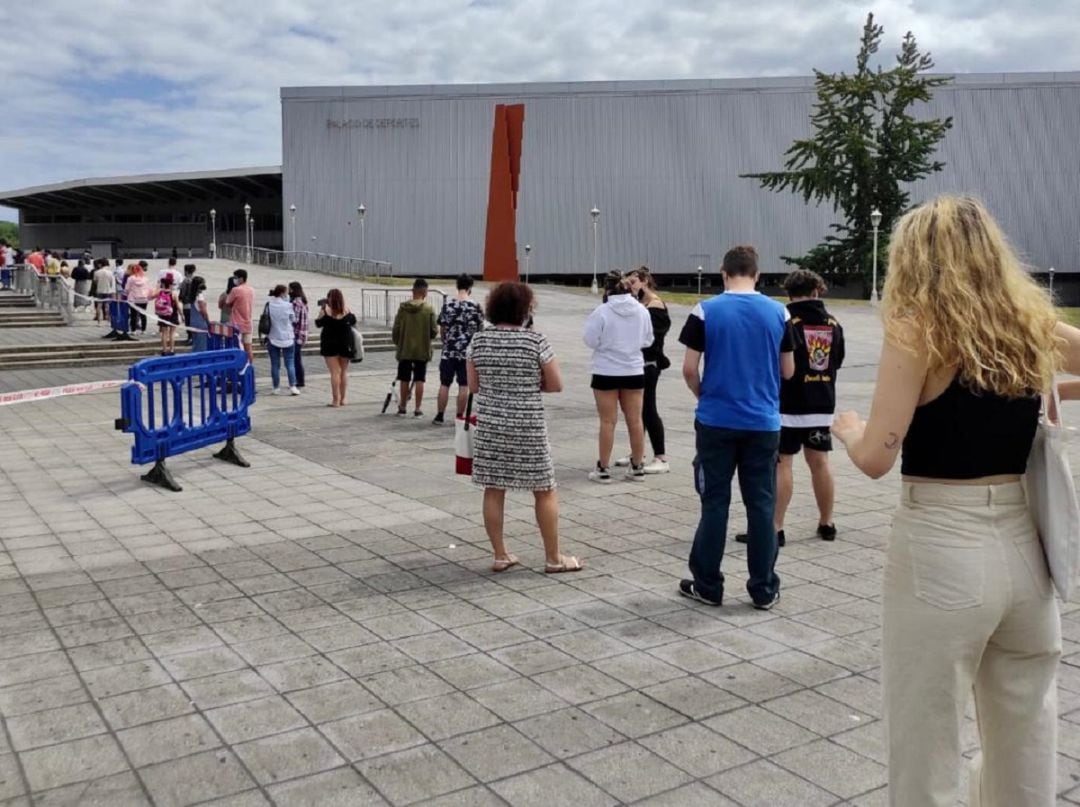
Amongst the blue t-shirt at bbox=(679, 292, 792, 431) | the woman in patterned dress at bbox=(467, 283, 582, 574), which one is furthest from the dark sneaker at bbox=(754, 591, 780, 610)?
the woman in patterned dress at bbox=(467, 283, 582, 574)

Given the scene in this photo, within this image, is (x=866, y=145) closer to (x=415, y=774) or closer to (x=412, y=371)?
(x=412, y=371)

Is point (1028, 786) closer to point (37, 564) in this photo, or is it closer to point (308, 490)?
point (37, 564)

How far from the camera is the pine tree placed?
46156 mm

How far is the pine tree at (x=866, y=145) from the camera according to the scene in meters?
46.2

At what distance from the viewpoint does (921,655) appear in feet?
8.17

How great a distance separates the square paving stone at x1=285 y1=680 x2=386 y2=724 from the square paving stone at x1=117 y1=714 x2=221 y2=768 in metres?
0.37

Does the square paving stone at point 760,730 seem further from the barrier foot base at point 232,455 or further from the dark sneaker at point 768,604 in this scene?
the barrier foot base at point 232,455

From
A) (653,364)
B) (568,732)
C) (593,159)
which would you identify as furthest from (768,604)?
(593,159)

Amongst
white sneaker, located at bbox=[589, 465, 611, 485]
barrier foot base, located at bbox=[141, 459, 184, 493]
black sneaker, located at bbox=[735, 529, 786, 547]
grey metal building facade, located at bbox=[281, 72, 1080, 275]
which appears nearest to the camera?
black sneaker, located at bbox=[735, 529, 786, 547]

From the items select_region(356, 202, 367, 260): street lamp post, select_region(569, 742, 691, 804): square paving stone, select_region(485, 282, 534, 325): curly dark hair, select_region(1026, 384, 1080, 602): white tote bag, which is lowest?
select_region(569, 742, 691, 804): square paving stone

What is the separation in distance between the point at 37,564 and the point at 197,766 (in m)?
3.28

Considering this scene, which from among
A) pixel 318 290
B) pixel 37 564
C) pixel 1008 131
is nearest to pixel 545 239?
pixel 318 290

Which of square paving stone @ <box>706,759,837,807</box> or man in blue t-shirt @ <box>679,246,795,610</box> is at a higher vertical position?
man in blue t-shirt @ <box>679,246,795,610</box>

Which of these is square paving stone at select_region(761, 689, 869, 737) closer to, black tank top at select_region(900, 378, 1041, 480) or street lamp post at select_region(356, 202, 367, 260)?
black tank top at select_region(900, 378, 1041, 480)
